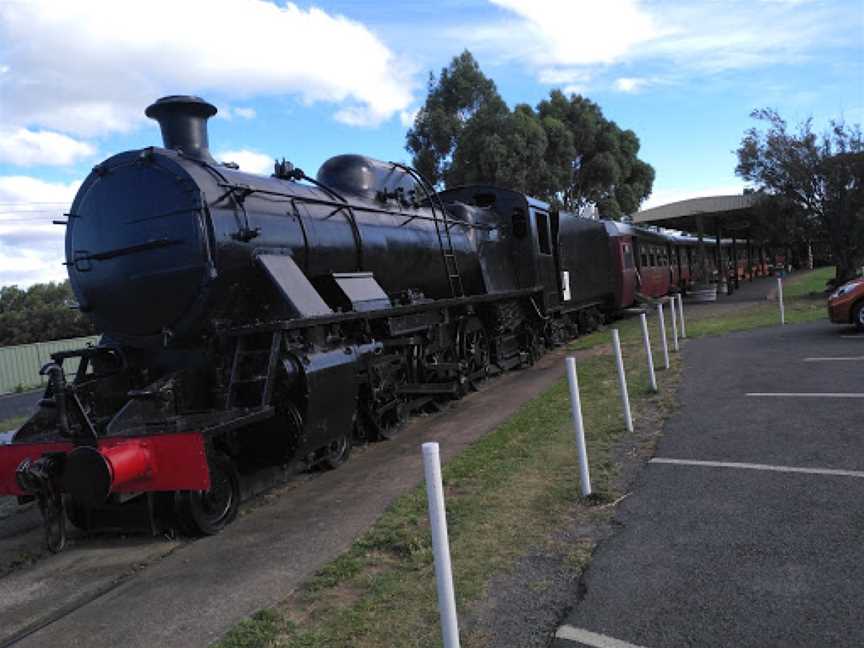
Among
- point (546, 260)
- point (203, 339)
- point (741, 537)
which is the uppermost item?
point (546, 260)

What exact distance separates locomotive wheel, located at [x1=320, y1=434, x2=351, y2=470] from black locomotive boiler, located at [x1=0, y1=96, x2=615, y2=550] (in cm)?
2

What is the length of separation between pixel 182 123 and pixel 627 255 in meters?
17.3

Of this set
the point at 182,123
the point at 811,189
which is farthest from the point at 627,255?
the point at 182,123

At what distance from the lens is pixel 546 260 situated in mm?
13859

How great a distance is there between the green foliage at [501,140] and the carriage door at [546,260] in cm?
1300

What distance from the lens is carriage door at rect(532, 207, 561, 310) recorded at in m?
13.5

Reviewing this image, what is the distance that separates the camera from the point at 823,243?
25.1 metres

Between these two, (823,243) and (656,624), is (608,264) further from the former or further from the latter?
(656,624)

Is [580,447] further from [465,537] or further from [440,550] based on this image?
[440,550]

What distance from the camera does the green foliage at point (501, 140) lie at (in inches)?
1141

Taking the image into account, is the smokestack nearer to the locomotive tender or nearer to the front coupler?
the locomotive tender

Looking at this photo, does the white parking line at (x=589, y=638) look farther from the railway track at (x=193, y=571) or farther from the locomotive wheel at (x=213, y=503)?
the locomotive wheel at (x=213, y=503)

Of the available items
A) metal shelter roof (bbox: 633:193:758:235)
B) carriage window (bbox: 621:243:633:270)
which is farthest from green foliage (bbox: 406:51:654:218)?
carriage window (bbox: 621:243:633:270)

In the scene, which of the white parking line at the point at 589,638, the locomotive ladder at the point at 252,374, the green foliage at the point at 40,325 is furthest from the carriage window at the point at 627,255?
the green foliage at the point at 40,325
